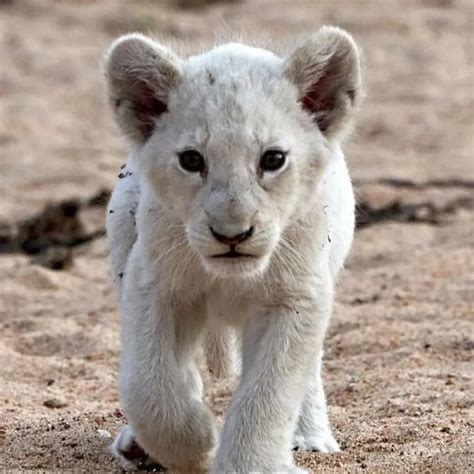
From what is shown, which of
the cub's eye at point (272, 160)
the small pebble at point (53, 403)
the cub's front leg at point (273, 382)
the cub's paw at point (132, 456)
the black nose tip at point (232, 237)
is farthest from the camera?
the small pebble at point (53, 403)

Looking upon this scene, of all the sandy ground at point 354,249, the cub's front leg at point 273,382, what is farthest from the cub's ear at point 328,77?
the sandy ground at point 354,249

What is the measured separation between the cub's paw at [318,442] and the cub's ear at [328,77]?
132 centimetres

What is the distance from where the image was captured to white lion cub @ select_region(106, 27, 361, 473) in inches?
197

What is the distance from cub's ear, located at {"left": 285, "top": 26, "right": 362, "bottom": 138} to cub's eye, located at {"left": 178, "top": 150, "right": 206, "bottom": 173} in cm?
49

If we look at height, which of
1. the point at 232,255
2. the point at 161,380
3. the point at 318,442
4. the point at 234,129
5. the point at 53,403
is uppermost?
the point at 234,129

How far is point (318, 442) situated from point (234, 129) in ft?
5.41

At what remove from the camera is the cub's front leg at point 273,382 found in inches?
203

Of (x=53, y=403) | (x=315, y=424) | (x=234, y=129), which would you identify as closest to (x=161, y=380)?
(x=234, y=129)

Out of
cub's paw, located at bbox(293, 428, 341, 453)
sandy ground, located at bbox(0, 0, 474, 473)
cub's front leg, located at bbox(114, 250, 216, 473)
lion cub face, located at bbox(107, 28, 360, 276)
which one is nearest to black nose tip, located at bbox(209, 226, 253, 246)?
lion cub face, located at bbox(107, 28, 360, 276)

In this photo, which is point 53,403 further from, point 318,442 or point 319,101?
point 319,101

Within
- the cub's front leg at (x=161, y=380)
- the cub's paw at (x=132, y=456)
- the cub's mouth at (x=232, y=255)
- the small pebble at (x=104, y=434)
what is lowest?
the small pebble at (x=104, y=434)

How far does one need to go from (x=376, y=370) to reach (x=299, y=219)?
6.68 ft

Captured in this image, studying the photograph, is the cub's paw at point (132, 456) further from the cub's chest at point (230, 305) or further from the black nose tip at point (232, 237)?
the black nose tip at point (232, 237)

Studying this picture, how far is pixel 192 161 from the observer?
5004mm
